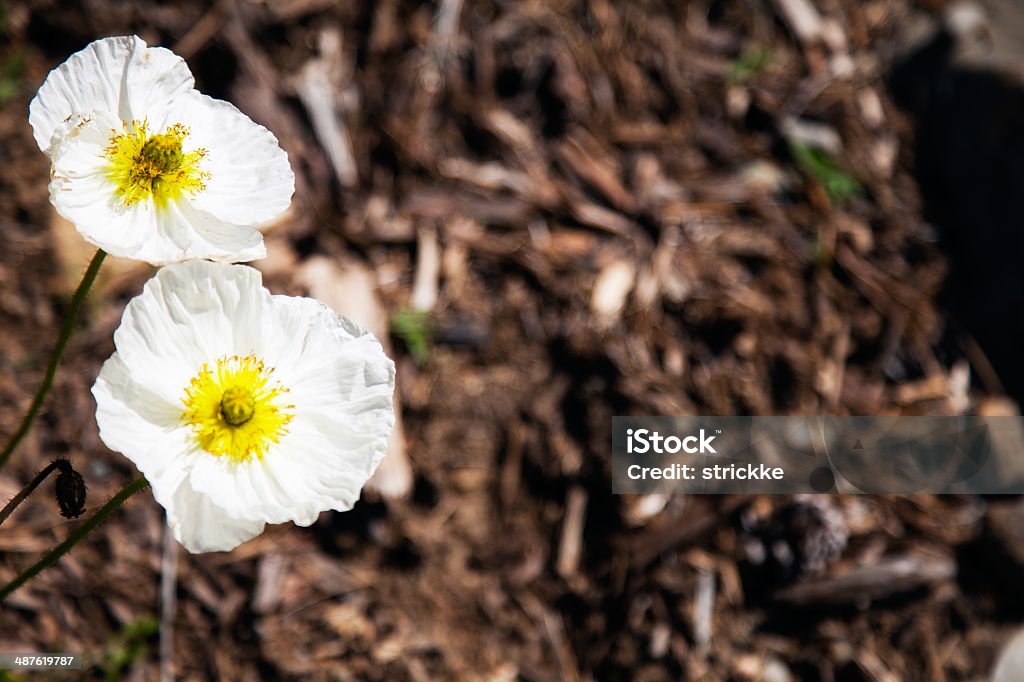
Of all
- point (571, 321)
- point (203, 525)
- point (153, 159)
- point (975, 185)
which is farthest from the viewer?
point (975, 185)

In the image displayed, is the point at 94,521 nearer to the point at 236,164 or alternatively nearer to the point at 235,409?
the point at 235,409

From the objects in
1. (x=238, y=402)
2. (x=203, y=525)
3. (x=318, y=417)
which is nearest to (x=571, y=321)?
(x=318, y=417)

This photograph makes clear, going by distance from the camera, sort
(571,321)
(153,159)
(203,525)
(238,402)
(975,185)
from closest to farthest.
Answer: (203,525) → (238,402) → (153,159) → (571,321) → (975,185)

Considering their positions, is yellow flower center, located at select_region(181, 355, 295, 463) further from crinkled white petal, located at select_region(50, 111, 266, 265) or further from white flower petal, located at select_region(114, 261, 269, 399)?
crinkled white petal, located at select_region(50, 111, 266, 265)

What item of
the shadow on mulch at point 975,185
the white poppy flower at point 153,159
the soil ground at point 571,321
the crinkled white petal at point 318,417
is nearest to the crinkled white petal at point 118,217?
the white poppy flower at point 153,159

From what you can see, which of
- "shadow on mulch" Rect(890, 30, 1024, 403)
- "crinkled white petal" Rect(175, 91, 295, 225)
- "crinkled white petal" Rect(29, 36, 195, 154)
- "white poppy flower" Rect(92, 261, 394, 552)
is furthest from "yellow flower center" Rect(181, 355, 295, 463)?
"shadow on mulch" Rect(890, 30, 1024, 403)

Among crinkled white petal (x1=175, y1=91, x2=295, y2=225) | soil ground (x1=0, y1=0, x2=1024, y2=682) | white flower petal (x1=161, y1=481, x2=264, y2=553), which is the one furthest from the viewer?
soil ground (x1=0, y1=0, x2=1024, y2=682)

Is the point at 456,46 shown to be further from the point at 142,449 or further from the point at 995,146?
the point at 142,449
